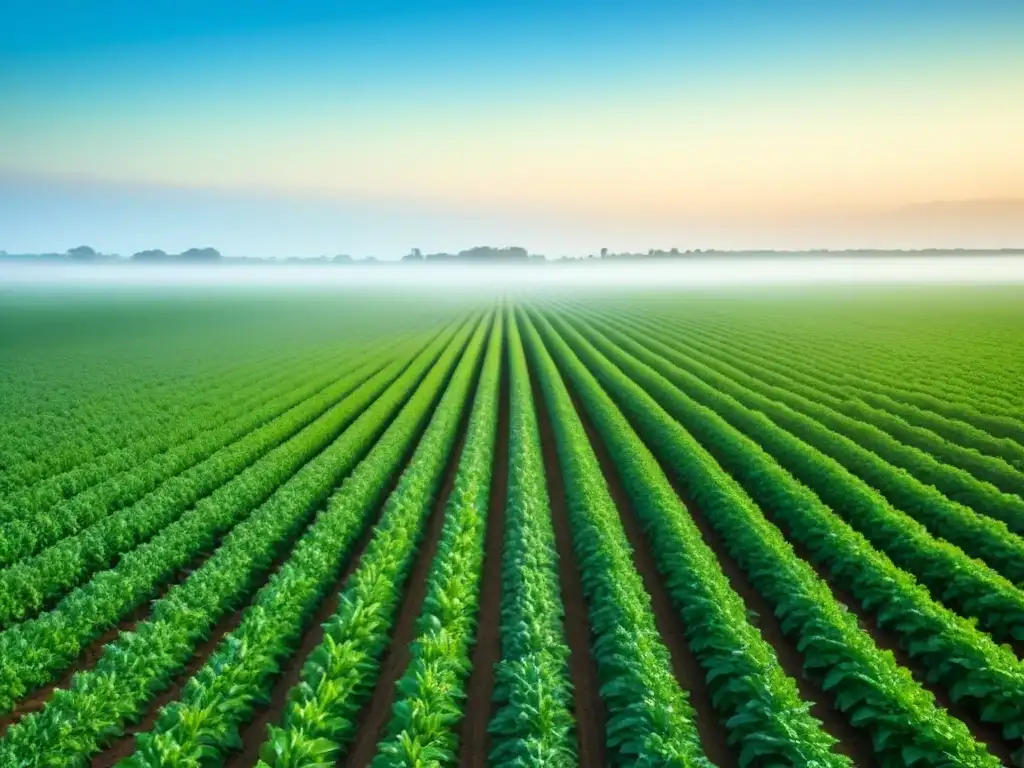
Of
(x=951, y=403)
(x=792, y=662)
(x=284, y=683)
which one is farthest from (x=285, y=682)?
(x=951, y=403)

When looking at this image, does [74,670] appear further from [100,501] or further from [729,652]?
[729,652]

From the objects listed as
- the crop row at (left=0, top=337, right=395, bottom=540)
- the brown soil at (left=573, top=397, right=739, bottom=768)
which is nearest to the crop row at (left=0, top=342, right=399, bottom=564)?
the crop row at (left=0, top=337, right=395, bottom=540)

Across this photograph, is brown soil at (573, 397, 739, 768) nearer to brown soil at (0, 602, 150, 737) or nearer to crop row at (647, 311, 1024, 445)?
brown soil at (0, 602, 150, 737)

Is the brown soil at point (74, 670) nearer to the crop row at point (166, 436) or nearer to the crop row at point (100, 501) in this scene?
the crop row at point (100, 501)

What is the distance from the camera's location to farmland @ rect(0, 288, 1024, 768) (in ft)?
24.3

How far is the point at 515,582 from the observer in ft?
35.5

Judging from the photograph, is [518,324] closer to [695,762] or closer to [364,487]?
[364,487]

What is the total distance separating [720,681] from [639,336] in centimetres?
4306

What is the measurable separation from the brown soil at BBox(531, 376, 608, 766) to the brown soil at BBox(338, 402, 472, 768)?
2.58 meters

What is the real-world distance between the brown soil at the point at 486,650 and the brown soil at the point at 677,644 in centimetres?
270

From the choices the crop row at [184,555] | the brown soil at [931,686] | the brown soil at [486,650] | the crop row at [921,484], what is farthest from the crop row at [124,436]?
the crop row at [921,484]

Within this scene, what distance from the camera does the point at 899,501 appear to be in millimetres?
14516

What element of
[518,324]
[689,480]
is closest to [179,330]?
[518,324]

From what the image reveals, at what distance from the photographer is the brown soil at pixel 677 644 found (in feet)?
25.8
